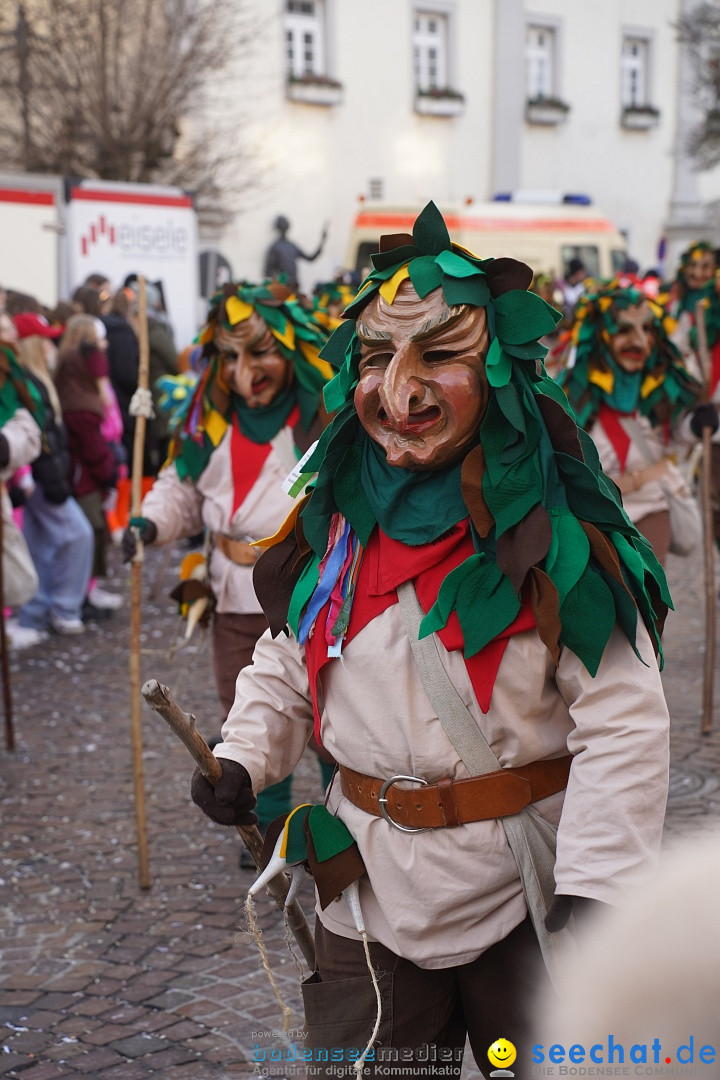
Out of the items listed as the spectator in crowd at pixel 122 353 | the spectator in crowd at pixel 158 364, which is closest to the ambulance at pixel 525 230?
the spectator in crowd at pixel 158 364

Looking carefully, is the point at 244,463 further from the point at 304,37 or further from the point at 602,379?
the point at 304,37

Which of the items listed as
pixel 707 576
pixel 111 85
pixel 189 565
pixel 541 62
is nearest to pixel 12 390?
pixel 189 565

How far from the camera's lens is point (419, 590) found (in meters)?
2.47

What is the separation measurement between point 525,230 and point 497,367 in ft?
50.7

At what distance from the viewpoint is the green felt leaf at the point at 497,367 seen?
2.44m

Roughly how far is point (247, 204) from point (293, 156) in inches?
51.9

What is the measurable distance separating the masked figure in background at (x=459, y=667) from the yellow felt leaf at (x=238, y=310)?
88.2 inches

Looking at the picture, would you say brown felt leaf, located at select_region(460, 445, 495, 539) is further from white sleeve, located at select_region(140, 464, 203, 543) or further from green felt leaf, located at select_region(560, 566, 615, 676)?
white sleeve, located at select_region(140, 464, 203, 543)

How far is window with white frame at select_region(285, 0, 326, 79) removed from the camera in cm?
2231

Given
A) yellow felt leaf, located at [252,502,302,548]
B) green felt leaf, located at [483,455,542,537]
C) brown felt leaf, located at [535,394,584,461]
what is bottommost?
yellow felt leaf, located at [252,502,302,548]

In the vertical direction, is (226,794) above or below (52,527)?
above

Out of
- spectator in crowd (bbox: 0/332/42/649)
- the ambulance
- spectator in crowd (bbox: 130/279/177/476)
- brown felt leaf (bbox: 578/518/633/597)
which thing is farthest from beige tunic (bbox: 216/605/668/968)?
the ambulance

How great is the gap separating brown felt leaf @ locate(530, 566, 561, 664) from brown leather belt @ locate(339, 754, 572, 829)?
0.76 ft

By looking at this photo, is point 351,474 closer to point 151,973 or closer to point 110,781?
point 151,973
